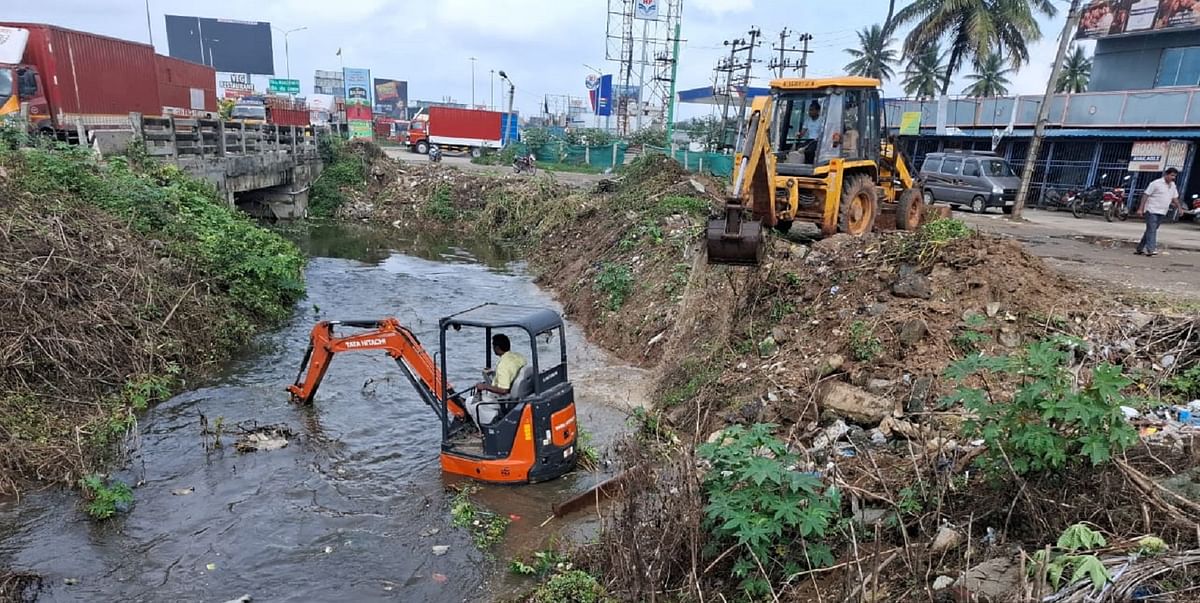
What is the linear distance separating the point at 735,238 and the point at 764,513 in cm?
399

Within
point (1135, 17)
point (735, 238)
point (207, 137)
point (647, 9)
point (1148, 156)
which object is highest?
point (647, 9)

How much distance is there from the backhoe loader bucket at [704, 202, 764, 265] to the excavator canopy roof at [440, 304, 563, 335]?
199cm

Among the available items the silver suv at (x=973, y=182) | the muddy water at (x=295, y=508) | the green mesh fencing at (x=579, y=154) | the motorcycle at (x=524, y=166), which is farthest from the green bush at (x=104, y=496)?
the green mesh fencing at (x=579, y=154)

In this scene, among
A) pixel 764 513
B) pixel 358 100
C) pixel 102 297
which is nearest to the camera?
pixel 764 513

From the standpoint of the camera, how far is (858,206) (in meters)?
10.9

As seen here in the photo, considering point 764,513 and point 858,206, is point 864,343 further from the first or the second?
point 858,206

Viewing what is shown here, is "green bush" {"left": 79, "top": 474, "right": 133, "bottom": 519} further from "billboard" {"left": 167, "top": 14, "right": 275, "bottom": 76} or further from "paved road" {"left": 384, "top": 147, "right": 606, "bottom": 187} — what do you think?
"billboard" {"left": 167, "top": 14, "right": 275, "bottom": 76}

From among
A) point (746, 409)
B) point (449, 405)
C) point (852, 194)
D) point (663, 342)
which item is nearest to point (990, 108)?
point (852, 194)

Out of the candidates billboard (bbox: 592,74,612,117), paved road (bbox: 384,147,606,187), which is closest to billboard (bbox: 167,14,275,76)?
paved road (bbox: 384,147,606,187)

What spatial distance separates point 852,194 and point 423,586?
315 inches

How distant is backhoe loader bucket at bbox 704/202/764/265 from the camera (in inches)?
301

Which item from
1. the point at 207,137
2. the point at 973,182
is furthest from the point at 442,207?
the point at 973,182

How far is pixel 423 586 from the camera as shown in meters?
5.63

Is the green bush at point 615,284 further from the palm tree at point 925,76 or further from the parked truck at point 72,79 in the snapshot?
the palm tree at point 925,76
